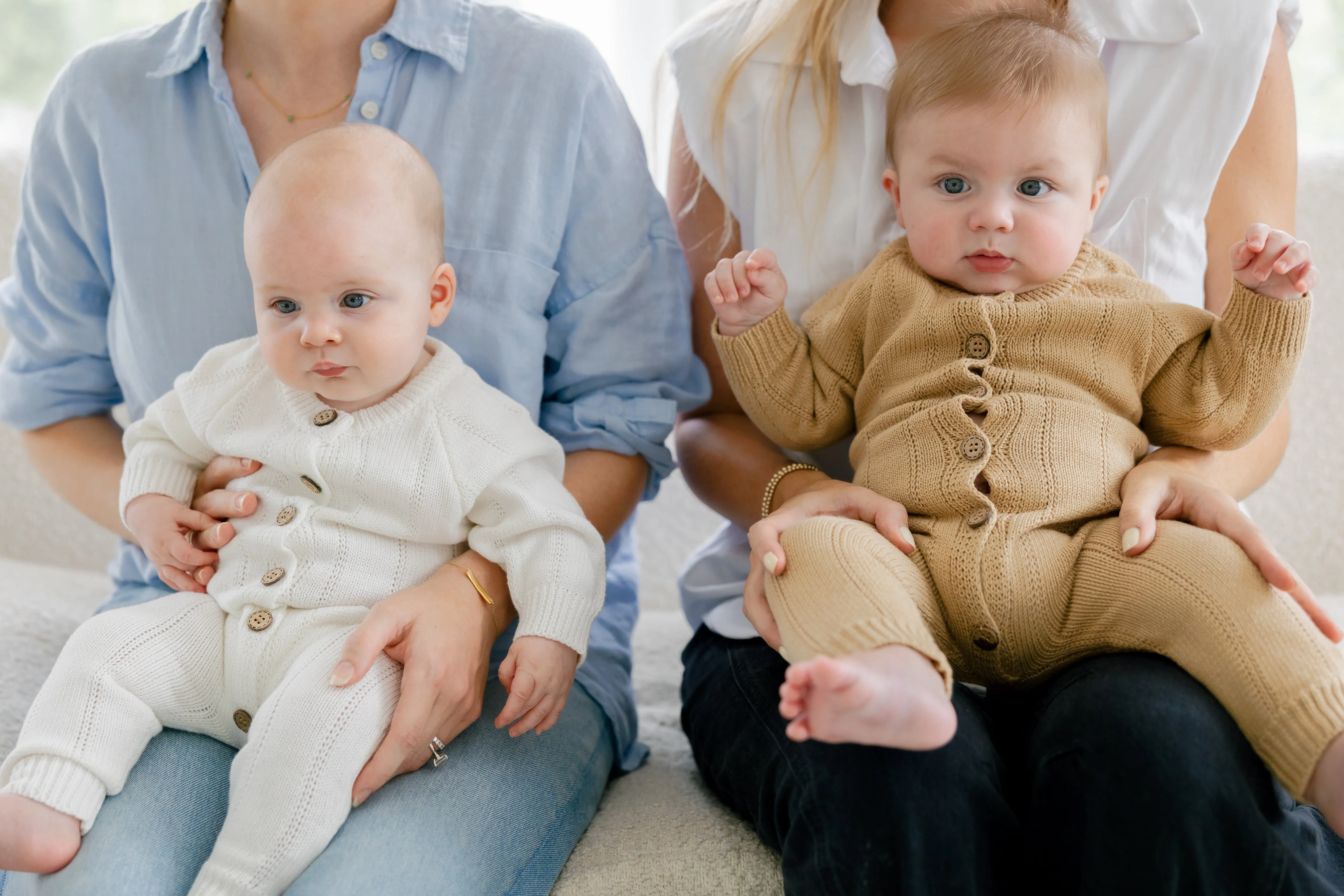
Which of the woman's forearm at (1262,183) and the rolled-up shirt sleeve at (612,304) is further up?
the woman's forearm at (1262,183)

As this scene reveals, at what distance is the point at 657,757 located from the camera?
1291 mm

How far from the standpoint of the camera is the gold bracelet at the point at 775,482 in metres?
1.20

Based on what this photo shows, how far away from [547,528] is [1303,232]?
3.98 feet

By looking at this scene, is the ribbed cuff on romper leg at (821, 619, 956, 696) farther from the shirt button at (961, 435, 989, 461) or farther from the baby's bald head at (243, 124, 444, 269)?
the baby's bald head at (243, 124, 444, 269)

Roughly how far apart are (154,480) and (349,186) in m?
0.37

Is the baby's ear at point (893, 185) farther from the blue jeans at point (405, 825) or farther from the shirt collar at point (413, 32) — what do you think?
the blue jeans at point (405, 825)

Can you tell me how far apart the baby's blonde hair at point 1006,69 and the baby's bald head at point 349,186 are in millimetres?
484

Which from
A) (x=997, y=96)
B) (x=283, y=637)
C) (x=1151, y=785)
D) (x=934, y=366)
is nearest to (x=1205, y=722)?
(x=1151, y=785)

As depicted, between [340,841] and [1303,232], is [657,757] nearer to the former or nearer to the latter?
[340,841]

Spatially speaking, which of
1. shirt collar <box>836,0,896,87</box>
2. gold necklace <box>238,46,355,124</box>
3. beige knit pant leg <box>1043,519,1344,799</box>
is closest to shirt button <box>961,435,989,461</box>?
beige knit pant leg <box>1043,519,1344,799</box>

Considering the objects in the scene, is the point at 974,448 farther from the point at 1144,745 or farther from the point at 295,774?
the point at 295,774

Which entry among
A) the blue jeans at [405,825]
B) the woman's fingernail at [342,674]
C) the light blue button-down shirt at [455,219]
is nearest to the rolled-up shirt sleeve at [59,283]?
the light blue button-down shirt at [455,219]

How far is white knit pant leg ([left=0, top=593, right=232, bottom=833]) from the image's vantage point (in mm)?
936

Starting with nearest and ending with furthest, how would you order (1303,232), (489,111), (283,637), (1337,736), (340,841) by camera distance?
(1337,736) → (340,841) → (283,637) → (489,111) → (1303,232)
